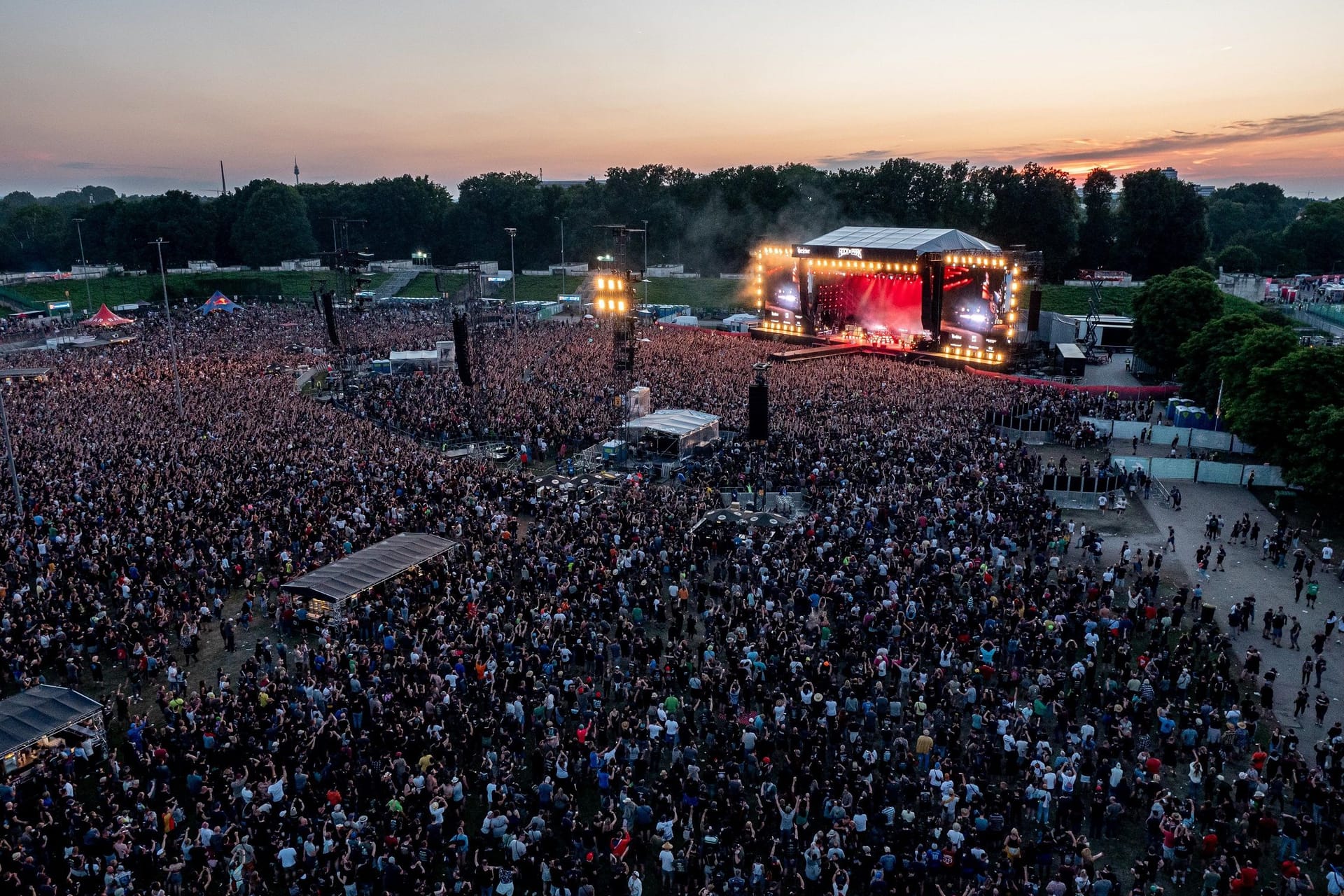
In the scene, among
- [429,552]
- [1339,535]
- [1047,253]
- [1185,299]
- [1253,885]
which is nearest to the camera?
[1253,885]

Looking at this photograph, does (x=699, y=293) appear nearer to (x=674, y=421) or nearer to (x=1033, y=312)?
(x=1033, y=312)

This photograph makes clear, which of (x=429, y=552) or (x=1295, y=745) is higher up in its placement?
(x=429, y=552)

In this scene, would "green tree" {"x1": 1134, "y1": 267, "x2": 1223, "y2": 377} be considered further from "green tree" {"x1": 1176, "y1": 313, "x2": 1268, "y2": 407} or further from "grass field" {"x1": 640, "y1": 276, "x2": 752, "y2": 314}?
"grass field" {"x1": 640, "y1": 276, "x2": 752, "y2": 314}

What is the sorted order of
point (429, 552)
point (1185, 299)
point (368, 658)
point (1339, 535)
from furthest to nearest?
1. point (1185, 299)
2. point (1339, 535)
3. point (429, 552)
4. point (368, 658)

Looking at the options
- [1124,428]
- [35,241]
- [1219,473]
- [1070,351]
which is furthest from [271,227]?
[1219,473]

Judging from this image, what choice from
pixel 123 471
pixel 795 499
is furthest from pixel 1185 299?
pixel 123 471

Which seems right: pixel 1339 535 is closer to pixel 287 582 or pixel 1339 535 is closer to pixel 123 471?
pixel 287 582

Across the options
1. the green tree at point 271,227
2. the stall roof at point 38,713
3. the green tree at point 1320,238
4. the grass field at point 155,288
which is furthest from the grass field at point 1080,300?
the green tree at point 271,227
